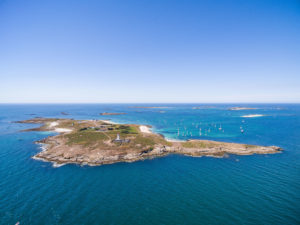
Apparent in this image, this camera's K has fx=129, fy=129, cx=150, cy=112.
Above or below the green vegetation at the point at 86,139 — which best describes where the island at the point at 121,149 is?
below

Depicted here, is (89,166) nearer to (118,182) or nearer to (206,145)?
(118,182)

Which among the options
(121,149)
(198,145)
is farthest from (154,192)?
(198,145)

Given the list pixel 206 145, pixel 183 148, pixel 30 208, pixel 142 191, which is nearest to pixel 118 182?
pixel 142 191

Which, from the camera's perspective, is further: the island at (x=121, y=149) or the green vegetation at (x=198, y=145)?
the green vegetation at (x=198, y=145)

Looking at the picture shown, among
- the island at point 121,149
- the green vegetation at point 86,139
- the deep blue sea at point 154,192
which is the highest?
the green vegetation at point 86,139

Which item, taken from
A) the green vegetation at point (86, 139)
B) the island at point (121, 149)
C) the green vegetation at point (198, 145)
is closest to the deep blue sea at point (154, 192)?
the island at point (121, 149)

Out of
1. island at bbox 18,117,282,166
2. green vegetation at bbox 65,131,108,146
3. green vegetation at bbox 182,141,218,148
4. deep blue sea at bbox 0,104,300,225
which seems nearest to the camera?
deep blue sea at bbox 0,104,300,225

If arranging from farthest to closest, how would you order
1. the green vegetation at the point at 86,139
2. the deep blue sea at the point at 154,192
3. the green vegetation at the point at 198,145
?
the green vegetation at the point at 198,145, the green vegetation at the point at 86,139, the deep blue sea at the point at 154,192

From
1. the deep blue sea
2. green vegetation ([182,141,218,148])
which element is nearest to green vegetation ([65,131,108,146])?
the deep blue sea

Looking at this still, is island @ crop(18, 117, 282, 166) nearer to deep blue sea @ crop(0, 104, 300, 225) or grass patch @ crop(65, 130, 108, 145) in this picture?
grass patch @ crop(65, 130, 108, 145)

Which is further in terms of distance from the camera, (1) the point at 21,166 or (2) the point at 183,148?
(2) the point at 183,148

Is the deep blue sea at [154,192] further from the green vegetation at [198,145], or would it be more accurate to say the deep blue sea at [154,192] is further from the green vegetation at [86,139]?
the green vegetation at [86,139]
